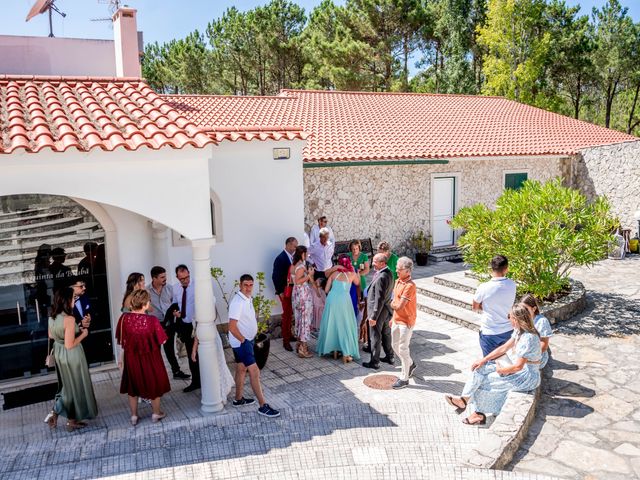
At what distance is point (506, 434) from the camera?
5.73 meters

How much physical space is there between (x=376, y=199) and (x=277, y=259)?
6112mm

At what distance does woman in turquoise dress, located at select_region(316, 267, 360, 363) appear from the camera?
26.8 ft

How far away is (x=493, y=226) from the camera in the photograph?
9.50 meters

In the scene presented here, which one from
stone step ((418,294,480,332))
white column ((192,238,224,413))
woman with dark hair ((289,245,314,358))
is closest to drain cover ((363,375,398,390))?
woman with dark hair ((289,245,314,358))

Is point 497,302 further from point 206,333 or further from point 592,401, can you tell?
point 206,333

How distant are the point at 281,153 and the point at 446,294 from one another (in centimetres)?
468

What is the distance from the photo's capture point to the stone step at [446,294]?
36.2 feet

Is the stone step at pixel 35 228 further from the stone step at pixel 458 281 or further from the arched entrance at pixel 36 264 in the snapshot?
the stone step at pixel 458 281

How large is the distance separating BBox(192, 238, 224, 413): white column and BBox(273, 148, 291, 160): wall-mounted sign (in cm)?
314

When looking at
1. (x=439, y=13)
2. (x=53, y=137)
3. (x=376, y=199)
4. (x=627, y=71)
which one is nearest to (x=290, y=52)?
(x=439, y=13)

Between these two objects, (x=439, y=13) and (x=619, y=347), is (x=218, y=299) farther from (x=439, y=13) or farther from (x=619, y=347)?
(x=439, y=13)

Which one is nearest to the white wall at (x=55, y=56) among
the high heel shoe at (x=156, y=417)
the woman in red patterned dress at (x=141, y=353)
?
the woman in red patterned dress at (x=141, y=353)

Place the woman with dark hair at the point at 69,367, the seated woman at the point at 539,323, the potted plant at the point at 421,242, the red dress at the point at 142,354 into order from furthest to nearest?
the potted plant at the point at 421,242, the seated woman at the point at 539,323, the red dress at the point at 142,354, the woman with dark hair at the point at 69,367

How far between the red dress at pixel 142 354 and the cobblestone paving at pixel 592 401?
12.9 ft
